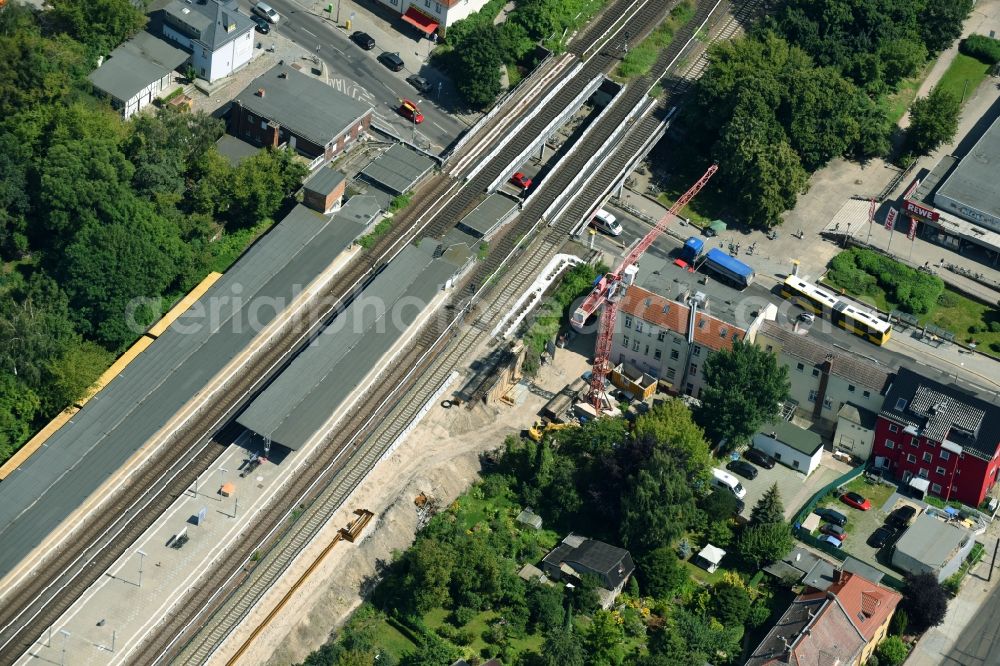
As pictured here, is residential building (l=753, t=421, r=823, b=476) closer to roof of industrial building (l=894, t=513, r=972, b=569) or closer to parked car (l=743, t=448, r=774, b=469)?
parked car (l=743, t=448, r=774, b=469)

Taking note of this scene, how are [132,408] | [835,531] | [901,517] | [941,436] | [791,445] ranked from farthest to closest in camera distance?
[791,445]
[901,517]
[941,436]
[835,531]
[132,408]

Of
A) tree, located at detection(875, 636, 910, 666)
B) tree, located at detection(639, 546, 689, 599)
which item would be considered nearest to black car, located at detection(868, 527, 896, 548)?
tree, located at detection(875, 636, 910, 666)

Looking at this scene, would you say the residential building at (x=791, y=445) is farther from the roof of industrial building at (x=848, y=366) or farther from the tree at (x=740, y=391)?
the roof of industrial building at (x=848, y=366)

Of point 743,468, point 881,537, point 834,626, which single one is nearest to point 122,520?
point 743,468

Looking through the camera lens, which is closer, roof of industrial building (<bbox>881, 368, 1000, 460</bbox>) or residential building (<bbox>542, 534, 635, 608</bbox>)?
residential building (<bbox>542, 534, 635, 608</bbox>)

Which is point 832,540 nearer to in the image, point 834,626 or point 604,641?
point 834,626
